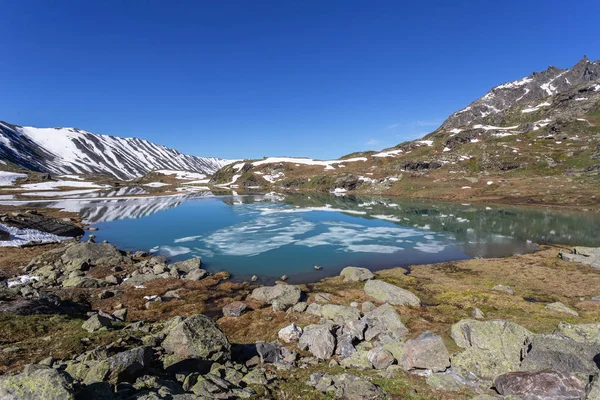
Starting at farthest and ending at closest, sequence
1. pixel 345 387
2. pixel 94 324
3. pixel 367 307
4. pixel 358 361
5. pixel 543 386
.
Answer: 1. pixel 367 307
2. pixel 94 324
3. pixel 358 361
4. pixel 345 387
5. pixel 543 386

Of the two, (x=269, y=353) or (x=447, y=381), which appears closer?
(x=447, y=381)

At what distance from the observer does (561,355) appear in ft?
40.2

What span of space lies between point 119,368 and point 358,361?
10.8m

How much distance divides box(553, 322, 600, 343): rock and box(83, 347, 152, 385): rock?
1878cm

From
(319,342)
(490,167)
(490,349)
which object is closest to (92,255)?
(319,342)

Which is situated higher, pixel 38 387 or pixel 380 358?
pixel 38 387

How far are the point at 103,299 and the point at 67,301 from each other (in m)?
2.73

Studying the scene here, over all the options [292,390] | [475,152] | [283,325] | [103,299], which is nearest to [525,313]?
[283,325]

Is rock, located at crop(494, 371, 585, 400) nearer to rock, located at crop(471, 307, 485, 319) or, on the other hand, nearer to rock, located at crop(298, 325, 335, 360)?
rock, located at crop(298, 325, 335, 360)

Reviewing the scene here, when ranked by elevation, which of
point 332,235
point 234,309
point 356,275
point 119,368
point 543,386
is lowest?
point 234,309

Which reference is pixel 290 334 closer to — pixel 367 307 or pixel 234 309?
pixel 234 309

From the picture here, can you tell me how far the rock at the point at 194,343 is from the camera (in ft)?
44.1

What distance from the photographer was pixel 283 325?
2036cm

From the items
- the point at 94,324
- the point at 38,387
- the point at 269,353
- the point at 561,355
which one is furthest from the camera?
the point at 94,324
